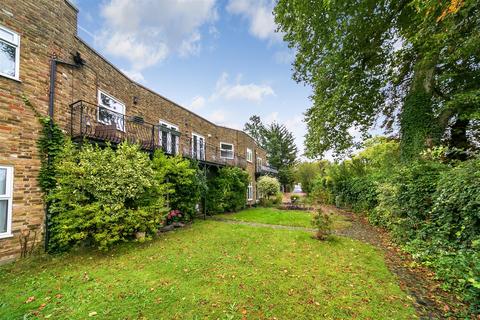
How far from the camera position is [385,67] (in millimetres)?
9406

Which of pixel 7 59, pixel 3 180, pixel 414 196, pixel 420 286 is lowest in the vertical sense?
pixel 420 286

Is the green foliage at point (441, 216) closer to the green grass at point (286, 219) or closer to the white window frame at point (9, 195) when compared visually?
the green grass at point (286, 219)

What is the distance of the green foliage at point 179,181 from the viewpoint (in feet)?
26.4

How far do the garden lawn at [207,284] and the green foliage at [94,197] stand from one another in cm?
67

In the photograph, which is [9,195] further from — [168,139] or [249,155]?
[249,155]

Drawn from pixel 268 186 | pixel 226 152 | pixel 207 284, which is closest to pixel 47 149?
pixel 207 284

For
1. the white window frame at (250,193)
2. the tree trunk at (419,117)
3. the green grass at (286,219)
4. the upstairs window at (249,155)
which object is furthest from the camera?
the upstairs window at (249,155)

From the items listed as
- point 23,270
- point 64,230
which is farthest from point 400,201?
point 23,270

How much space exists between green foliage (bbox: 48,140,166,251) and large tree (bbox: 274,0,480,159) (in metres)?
8.66

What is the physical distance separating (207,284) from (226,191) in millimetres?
8733

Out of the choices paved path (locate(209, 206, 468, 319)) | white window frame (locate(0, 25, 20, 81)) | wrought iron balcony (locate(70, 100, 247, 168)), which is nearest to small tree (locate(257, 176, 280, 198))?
wrought iron balcony (locate(70, 100, 247, 168))

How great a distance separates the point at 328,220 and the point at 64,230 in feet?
26.2

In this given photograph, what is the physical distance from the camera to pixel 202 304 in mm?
3262

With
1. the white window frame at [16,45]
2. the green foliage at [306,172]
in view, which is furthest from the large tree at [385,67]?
the green foliage at [306,172]
